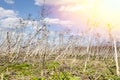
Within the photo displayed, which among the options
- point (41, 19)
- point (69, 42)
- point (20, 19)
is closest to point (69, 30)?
point (69, 42)

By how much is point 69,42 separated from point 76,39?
15.1ft

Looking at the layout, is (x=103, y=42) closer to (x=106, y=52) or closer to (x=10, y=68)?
(x=106, y=52)

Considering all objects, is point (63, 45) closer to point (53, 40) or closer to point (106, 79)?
point (53, 40)

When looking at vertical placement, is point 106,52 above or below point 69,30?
below

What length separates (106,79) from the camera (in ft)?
54.6

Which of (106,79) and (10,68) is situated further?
(10,68)

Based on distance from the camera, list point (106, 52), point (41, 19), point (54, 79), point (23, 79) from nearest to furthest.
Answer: point (54, 79) → point (23, 79) → point (41, 19) → point (106, 52)

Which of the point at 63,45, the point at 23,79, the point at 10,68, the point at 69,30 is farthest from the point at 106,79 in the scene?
the point at 63,45

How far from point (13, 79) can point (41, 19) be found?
466 cm

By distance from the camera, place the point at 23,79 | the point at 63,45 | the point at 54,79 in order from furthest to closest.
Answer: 1. the point at 63,45
2. the point at 23,79
3. the point at 54,79

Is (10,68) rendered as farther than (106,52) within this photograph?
No

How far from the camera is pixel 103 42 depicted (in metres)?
69.8

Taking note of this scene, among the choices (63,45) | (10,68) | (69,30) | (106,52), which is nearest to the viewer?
(10,68)

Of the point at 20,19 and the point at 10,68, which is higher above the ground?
the point at 20,19
